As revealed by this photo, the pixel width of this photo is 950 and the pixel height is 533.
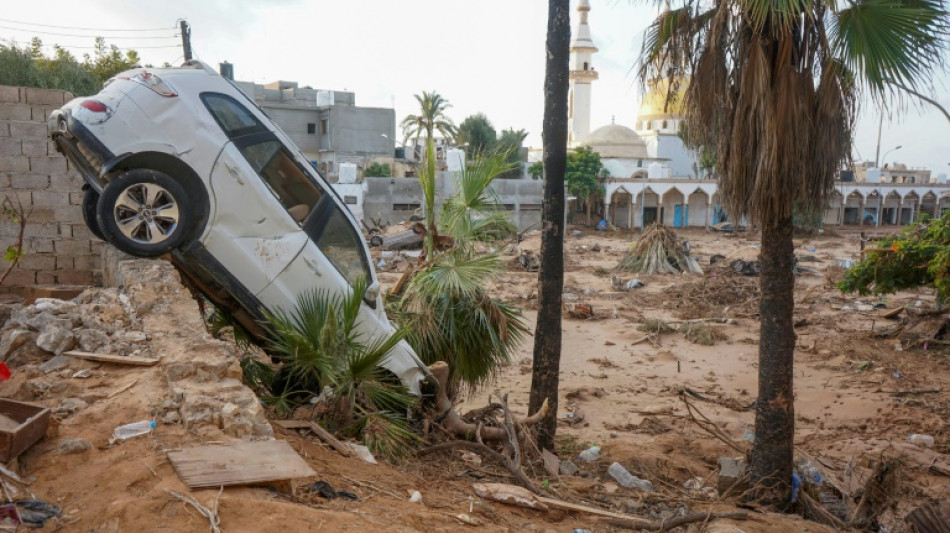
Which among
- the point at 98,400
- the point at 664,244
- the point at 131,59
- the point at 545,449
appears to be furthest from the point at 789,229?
the point at 131,59

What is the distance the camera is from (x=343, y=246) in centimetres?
674

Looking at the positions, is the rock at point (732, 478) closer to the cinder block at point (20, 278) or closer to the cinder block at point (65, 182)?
the cinder block at point (65, 182)

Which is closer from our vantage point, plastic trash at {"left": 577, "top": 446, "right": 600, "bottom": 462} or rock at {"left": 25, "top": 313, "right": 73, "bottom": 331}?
rock at {"left": 25, "top": 313, "right": 73, "bottom": 331}

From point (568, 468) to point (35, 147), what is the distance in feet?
25.0

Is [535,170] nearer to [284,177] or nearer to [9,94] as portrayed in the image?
[9,94]

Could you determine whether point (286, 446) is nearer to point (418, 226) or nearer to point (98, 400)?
point (98, 400)

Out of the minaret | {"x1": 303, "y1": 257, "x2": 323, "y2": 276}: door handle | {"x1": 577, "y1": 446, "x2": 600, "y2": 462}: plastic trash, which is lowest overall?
{"x1": 577, "y1": 446, "x2": 600, "y2": 462}: plastic trash

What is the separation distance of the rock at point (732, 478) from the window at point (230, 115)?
583cm

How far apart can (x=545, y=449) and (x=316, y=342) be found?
352 cm

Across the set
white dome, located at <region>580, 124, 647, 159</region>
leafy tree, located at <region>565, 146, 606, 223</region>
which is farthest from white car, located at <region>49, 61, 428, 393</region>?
white dome, located at <region>580, 124, 647, 159</region>

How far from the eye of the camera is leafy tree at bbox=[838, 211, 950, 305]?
45.1 feet

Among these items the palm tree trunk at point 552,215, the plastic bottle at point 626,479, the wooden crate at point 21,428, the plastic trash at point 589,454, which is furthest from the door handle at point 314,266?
the plastic trash at point 589,454

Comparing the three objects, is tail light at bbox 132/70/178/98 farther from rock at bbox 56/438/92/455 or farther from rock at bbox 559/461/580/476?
rock at bbox 559/461/580/476

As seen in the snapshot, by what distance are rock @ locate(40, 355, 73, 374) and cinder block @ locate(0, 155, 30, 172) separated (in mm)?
4524
